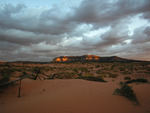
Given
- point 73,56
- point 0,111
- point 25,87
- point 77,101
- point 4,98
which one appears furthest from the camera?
point 73,56

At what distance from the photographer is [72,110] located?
11.4 feet

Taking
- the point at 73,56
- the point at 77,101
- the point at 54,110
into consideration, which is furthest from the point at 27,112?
the point at 73,56

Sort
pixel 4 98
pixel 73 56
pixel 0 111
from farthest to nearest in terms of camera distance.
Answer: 1. pixel 73 56
2. pixel 4 98
3. pixel 0 111

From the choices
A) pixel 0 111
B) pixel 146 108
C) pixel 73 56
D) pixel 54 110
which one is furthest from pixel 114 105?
pixel 73 56

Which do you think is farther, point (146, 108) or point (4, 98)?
point (4, 98)

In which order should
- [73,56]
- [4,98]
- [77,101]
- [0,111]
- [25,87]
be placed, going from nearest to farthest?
[0,111] < [77,101] < [4,98] < [25,87] < [73,56]

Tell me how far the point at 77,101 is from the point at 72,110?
707 mm

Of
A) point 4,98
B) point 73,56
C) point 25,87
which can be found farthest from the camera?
point 73,56

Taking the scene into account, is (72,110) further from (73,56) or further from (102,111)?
(73,56)

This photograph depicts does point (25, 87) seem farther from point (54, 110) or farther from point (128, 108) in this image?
point (128, 108)

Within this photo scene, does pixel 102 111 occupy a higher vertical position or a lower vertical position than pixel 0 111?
higher

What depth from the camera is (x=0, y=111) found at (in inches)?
145

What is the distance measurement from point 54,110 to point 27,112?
1.09m

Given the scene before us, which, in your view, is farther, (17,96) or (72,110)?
(17,96)
